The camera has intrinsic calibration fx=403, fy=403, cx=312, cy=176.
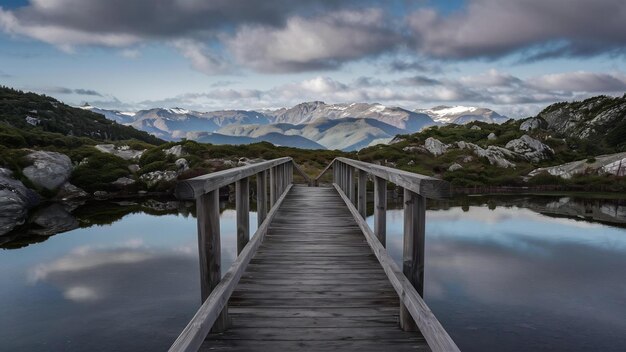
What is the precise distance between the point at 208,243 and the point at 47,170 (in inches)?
983

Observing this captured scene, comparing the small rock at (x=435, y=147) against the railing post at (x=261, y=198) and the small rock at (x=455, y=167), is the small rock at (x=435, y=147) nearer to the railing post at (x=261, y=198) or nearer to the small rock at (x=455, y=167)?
the small rock at (x=455, y=167)

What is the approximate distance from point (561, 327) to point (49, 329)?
10784mm

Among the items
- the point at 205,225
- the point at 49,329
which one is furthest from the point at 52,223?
the point at 205,225

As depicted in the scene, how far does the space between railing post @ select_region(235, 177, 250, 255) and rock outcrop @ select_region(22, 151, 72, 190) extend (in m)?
22.4

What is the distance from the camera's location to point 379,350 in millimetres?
3492

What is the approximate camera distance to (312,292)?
4.81 m

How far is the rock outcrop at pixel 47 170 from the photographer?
2284 centimetres

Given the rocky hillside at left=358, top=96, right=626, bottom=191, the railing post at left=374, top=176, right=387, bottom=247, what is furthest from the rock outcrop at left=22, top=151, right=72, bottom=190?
the rocky hillside at left=358, top=96, right=626, bottom=191

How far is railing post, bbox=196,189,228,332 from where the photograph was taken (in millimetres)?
3393

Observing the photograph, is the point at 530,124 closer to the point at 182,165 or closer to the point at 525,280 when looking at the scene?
the point at 182,165

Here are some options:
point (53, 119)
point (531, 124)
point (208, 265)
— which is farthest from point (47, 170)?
point (53, 119)

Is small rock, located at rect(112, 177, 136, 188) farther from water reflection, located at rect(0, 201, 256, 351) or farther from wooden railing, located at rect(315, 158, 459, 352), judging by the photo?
wooden railing, located at rect(315, 158, 459, 352)

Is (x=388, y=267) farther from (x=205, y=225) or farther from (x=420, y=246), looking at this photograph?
(x=205, y=225)

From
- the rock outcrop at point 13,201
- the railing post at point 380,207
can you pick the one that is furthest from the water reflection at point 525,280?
the rock outcrop at point 13,201
